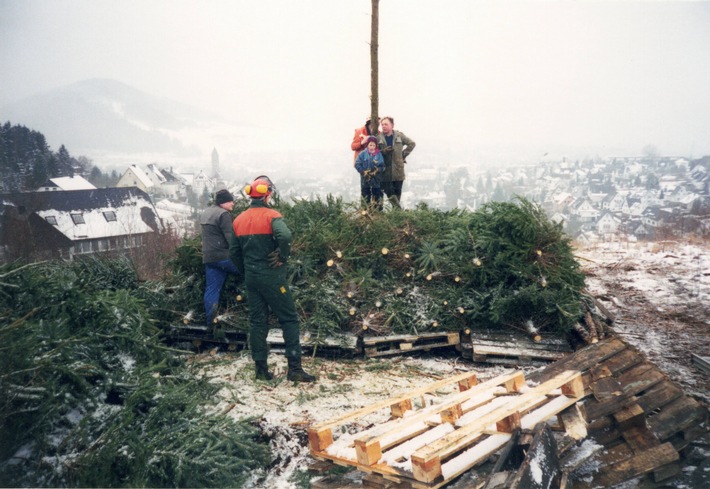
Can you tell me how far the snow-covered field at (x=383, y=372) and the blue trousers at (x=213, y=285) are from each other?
648 mm

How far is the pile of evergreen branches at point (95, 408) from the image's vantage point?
3309mm

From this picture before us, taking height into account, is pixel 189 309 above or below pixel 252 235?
below

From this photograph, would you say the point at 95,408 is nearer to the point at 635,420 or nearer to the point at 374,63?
the point at 635,420

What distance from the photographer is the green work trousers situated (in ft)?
18.5

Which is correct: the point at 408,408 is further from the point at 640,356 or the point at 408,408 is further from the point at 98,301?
the point at 98,301

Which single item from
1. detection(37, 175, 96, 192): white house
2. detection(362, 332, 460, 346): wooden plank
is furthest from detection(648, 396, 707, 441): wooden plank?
detection(37, 175, 96, 192): white house

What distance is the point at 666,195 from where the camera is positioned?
23000mm

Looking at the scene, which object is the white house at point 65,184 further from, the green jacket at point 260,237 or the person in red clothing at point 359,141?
the green jacket at point 260,237

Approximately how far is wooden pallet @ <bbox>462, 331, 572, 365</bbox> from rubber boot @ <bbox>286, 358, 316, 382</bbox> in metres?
2.15

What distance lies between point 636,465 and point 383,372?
297 cm

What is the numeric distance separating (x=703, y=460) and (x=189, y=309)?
6.34 metres

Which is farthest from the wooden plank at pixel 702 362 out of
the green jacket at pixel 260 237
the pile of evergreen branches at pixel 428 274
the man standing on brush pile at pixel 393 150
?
the green jacket at pixel 260 237

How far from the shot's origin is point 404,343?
6.52m

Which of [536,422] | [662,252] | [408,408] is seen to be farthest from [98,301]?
[662,252]
